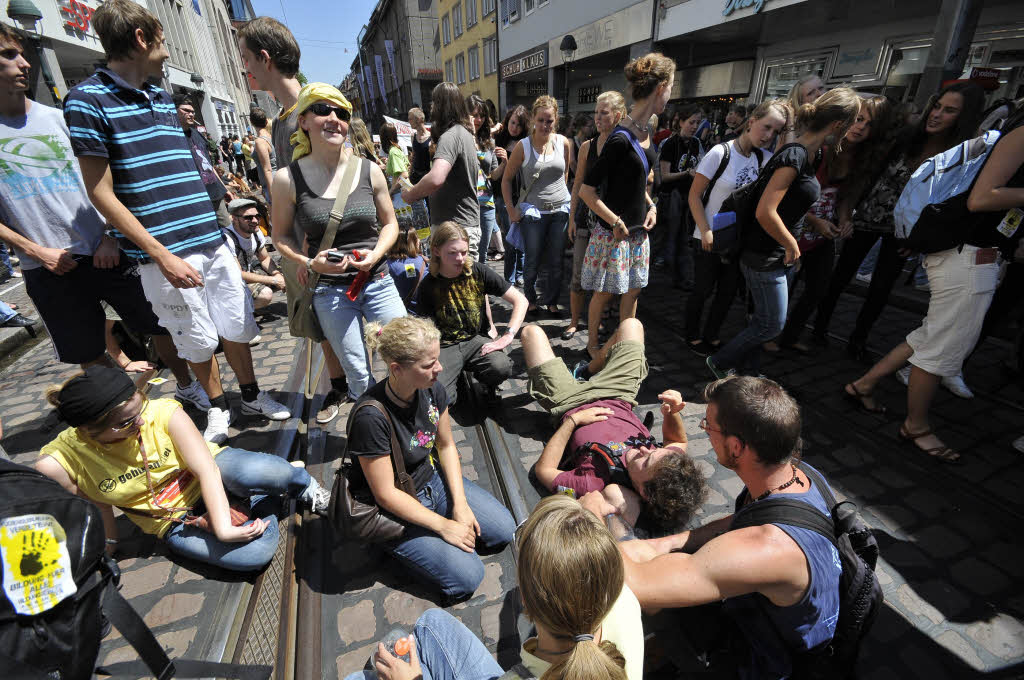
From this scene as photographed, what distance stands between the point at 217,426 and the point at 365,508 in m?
1.80

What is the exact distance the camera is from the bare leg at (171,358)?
3.44 metres

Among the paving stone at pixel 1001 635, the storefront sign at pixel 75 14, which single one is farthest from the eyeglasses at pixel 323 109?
the storefront sign at pixel 75 14

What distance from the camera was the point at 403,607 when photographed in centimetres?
222

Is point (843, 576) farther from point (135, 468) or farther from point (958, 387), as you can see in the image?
point (958, 387)

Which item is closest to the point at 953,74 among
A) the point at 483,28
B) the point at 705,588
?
the point at 705,588

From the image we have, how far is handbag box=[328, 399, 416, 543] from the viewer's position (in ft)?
7.07

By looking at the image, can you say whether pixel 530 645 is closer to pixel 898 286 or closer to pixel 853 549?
pixel 853 549

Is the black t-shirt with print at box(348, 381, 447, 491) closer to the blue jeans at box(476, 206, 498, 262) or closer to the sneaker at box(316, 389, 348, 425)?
the sneaker at box(316, 389, 348, 425)

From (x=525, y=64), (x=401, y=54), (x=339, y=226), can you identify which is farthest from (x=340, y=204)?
(x=401, y=54)

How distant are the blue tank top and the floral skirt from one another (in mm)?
2520

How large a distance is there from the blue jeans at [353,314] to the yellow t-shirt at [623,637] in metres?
2.11

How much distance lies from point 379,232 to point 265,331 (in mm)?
3190

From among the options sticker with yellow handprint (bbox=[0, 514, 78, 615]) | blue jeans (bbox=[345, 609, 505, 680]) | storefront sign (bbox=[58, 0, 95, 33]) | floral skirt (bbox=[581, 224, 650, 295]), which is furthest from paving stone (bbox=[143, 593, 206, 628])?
storefront sign (bbox=[58, 0, 95, 33])

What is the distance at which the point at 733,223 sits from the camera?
11.8 feet
